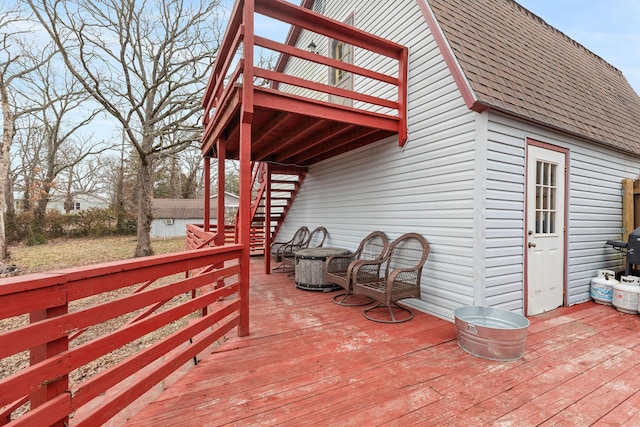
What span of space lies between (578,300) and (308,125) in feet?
15.1

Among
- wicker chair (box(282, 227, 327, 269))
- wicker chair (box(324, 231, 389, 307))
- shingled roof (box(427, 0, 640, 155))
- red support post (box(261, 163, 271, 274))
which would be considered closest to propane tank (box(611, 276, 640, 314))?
shingled roof (box(427, 0, 640, 155))

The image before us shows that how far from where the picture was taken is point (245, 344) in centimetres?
291

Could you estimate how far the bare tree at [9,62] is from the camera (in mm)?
9797

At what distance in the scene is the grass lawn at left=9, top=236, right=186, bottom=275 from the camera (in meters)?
10.1

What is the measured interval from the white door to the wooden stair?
14.9 feet

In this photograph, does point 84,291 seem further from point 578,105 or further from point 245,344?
point 578,105

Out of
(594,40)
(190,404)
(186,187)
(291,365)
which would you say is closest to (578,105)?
(291,365)

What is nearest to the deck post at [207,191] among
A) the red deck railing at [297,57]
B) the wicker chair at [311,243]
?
the red deck railing at [297,57]

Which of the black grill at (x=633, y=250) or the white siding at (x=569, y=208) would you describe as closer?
the white siding at (x=569, y=208)

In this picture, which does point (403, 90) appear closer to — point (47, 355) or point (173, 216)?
point (47, 355)

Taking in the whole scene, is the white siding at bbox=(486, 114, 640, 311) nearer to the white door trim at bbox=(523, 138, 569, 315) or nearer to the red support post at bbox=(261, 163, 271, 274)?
the white door trim at bbox=(523, 138, 569, 315)

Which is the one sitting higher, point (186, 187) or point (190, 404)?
point (186, 187)

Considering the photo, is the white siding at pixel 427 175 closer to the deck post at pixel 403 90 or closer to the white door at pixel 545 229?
the deck post at pixel 403 90

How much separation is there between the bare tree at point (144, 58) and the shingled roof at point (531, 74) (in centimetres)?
921
